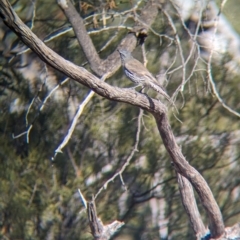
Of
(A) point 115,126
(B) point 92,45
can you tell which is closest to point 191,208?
(A) point 115,126

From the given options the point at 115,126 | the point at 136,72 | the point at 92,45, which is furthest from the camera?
the point at 115,126

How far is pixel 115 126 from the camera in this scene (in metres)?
4.59

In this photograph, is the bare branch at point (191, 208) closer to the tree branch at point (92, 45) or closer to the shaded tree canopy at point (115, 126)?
the shaded tree canopy at point (115, 126)

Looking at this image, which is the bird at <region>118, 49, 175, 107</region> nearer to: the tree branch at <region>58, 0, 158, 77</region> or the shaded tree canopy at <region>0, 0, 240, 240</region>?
the tree branch at <region>58, 0, 158, 77</region>

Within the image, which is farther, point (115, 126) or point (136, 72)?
point (115, 126)

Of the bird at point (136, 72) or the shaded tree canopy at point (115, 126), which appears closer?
the bird at point (136, 72)

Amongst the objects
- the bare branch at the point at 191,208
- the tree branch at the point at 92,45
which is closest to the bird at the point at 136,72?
the tree branch at the point at 92,45

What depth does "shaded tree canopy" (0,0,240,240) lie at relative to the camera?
455 cm

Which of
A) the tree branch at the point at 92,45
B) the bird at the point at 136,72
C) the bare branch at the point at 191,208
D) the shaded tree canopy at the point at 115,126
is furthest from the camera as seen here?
the shaded tree canopy at the point at 115,126

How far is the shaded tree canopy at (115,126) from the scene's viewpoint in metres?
4.55

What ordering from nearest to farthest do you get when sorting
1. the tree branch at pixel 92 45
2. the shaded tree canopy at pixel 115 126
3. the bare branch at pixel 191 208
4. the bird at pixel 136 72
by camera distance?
the bare branch at pixel 191 208, the bird at pixel 136 72, the tree branch at pixel 92 45, the shaded tree canopy at pixel 115 126

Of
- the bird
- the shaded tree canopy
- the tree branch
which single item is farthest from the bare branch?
the tree branch

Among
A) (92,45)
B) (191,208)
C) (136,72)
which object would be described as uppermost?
(92,45)

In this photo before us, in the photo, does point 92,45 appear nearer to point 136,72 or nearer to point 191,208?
point 136,72
